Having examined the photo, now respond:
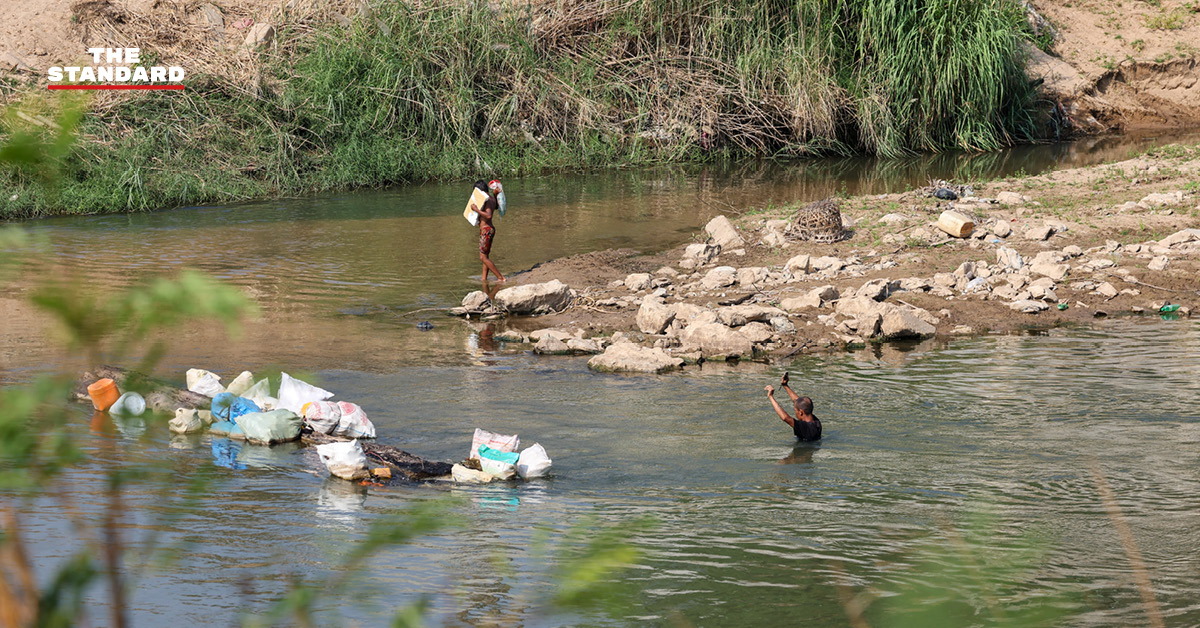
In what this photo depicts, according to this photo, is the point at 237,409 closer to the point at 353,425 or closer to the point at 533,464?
the point at 353,425

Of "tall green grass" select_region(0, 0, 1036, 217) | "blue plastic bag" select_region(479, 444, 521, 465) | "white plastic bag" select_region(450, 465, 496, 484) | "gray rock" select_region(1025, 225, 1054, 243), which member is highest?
"tall green grass" select_region(0, 0, 1036, 217)

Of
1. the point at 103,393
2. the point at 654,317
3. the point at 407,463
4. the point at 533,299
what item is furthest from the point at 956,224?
the point at 103,393

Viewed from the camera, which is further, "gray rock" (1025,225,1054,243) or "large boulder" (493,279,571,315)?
"gray rock" (1025,225,1054,243)

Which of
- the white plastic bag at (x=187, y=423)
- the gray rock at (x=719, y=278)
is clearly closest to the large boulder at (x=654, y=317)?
the gray rock at (x=719, y=278)

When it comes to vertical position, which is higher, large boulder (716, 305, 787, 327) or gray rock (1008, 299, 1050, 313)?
gray rock (1008, 299, 1050, 313)

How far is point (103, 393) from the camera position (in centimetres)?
648

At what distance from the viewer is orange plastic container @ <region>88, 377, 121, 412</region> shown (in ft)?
20.8

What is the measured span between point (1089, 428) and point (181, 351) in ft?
21.8

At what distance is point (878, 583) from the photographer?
4574 millimetres

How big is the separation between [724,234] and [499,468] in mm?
6911

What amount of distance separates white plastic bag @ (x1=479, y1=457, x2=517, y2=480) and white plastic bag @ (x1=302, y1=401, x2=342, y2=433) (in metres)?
1.25

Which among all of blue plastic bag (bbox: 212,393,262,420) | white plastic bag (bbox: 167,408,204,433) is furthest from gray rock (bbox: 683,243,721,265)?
white plastic bag (bbox: 167,408,204,433)

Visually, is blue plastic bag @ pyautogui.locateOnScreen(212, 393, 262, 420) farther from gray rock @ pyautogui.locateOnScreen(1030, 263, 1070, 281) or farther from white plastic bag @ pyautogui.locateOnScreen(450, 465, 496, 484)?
gray rock @ pyautogui.locateOnScreen(1030, 263, 1070, 281)

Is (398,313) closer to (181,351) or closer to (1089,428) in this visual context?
(181,351)
